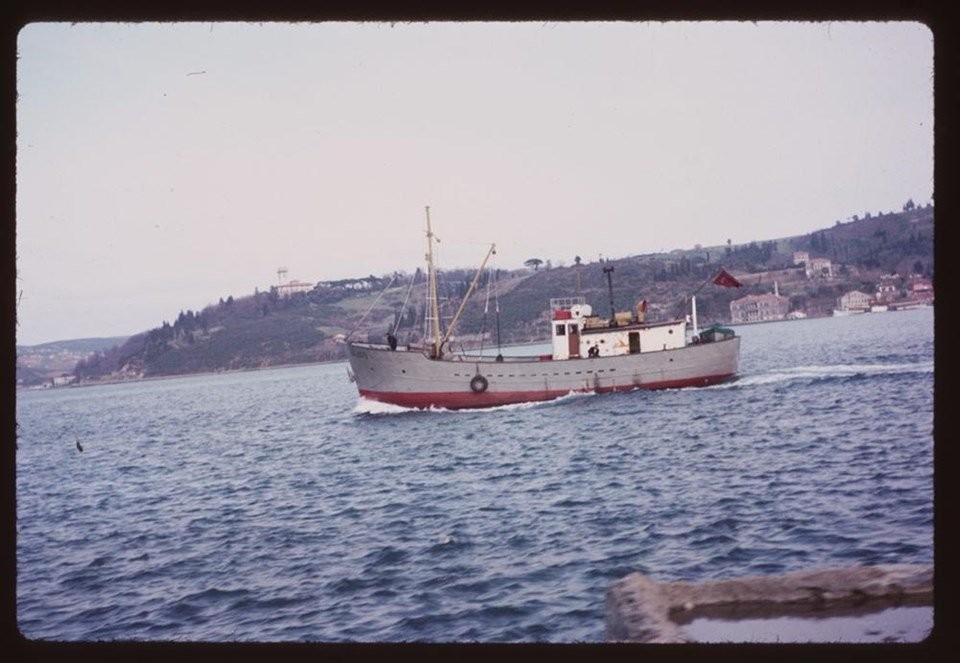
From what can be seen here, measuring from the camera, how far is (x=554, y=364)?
98.3ft

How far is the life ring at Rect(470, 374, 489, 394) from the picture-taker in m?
30.1

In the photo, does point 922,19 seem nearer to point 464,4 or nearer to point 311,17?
point 464,4

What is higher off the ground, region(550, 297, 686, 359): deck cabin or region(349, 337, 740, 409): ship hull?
region(550, 297, 686, 359): deck cabin

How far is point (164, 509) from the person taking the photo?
67.8 ft

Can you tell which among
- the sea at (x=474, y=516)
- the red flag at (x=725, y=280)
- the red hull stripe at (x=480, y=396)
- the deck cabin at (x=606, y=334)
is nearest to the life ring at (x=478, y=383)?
the red hull stripe at (x=480, y=396)

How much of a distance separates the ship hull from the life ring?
0.14ft

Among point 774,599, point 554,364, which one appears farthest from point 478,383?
point 774,599

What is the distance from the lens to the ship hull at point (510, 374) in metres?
30.2

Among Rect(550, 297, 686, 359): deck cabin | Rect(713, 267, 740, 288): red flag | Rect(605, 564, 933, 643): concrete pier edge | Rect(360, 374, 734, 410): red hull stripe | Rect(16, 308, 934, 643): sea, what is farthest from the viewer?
Rect(360, 374, 734, 410): red hull stripe

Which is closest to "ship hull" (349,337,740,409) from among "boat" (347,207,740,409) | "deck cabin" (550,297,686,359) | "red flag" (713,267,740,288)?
"boat" (347,207,740,409)

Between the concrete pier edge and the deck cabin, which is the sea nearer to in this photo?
the concrete pier edge

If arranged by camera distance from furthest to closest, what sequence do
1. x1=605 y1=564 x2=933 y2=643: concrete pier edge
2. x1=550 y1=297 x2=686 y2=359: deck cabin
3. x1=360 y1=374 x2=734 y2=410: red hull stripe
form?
x1=360 y1=374 x2=734 y2=410: red hull stripe → x1=550 y1=297 x2=686 y2=359: deck cabin → x1=605 y1=564 x2=933 y2=643: concrete pier edge

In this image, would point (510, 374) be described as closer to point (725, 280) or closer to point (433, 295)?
point (433, 295)

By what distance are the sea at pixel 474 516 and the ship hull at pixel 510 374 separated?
812mm
